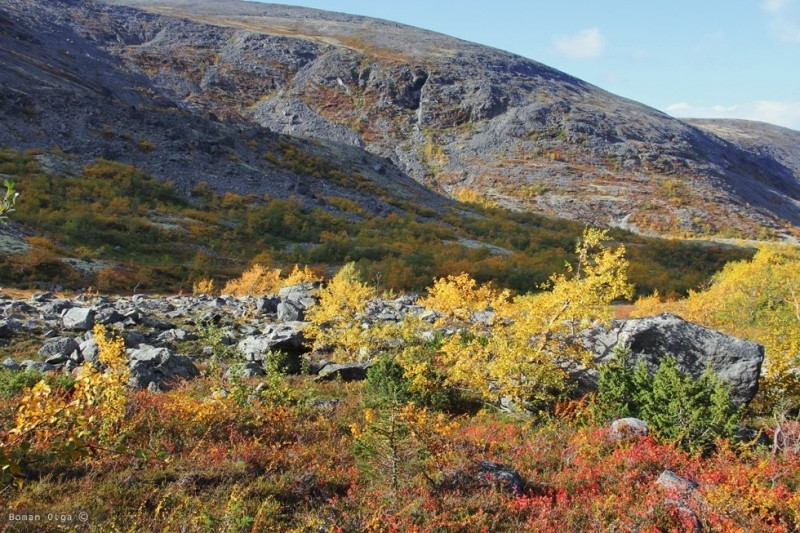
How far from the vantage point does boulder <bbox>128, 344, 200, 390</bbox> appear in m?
9.63

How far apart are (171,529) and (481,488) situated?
3670 mm

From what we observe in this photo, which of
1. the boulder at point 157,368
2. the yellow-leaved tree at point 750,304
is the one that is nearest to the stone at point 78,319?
the boulder at point 157,368

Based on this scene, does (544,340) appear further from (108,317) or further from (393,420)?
(108,317)

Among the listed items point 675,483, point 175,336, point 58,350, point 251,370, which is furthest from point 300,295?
point 675,483

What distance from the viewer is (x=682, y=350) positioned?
981cm

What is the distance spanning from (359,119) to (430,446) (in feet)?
347

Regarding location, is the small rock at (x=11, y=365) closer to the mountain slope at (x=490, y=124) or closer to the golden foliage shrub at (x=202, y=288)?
the golden foliage shrub at (x=202, y=288)

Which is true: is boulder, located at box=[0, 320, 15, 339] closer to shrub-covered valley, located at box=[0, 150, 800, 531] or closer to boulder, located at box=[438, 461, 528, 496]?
shrub-covered valley, located at box=[0, 150, 800, 531]

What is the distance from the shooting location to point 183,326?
1510cm

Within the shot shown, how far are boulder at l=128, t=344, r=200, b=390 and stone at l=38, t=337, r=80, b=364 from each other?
136 centimetres

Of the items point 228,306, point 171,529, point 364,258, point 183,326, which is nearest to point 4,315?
point 183,326

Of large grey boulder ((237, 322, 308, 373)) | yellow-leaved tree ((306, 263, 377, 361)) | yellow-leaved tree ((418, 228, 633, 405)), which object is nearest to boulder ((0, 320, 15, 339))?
large grey boulder ((237, 322, 308, 373))

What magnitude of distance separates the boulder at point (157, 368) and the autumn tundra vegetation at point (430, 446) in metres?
0.44

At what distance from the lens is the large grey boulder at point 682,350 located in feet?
30.8
